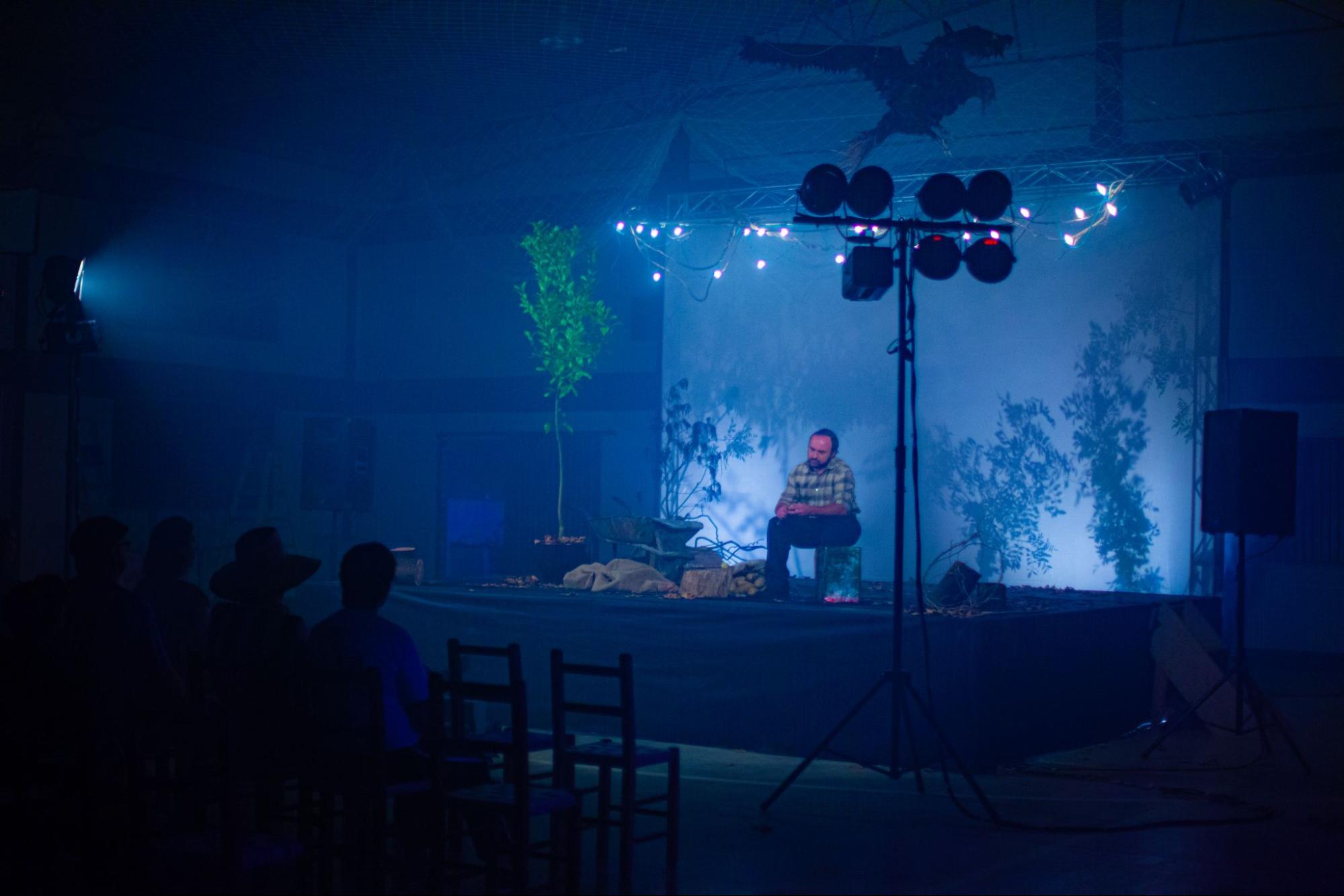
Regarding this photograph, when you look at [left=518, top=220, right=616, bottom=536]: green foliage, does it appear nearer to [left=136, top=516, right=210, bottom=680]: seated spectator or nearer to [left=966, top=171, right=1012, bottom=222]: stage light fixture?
[left=966, top=171, right=1012, bottom=222]: stage light fixture

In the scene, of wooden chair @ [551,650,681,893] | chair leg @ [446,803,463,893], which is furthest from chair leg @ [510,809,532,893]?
chair leg @ [446,803,463,893]

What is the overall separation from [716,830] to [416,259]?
10153 mm

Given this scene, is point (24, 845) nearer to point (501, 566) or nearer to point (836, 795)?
point (836, 795)

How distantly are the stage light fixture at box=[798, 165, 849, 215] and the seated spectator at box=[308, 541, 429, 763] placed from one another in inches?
95.2

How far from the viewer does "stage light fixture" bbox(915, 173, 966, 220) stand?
541 cm

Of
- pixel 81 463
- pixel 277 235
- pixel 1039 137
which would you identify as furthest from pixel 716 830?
pixel 277 235

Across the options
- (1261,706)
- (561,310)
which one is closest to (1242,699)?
(1261,706)

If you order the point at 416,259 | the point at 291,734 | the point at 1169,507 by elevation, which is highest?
the point at 416,259

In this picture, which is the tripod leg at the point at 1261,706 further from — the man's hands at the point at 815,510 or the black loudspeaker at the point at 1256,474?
the man's hands at the point at 815,510

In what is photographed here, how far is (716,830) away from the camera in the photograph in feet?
16.3

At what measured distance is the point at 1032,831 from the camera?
16.0ft

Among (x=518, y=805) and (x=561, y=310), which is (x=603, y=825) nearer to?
(x=518, y=805)

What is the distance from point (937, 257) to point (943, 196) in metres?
0.26

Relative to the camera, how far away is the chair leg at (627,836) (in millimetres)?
4000
